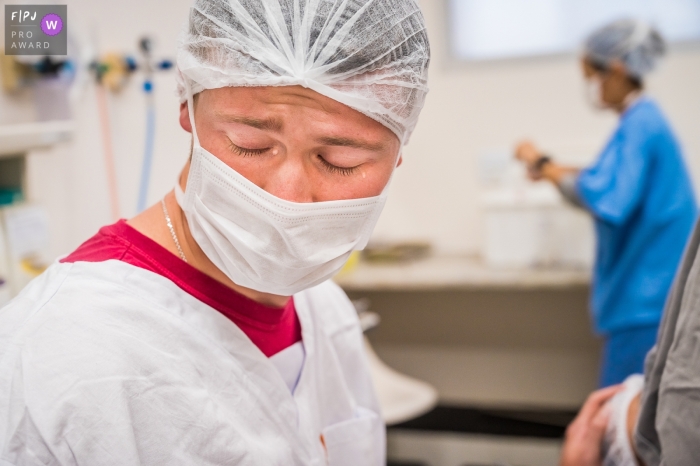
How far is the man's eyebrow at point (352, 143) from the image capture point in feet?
2.64

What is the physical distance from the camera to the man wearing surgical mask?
714mm

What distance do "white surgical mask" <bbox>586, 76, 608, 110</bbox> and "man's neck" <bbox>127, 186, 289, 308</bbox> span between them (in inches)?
84.0

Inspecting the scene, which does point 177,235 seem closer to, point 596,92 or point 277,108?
point 277,108

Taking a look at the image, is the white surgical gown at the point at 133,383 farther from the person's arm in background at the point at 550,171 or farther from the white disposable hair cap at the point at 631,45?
the white disposable hair cap at the point at 631,45

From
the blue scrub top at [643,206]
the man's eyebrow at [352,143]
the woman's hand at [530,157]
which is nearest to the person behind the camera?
the man's eyebrow at [352,143]

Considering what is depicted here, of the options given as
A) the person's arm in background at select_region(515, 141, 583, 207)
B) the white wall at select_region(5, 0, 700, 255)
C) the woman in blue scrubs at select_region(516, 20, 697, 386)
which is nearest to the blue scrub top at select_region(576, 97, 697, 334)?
the woman in blue scrubs at select_region(516, 20, 697, 386)

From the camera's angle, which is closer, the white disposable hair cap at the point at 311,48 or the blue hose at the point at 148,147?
the white disposable hair cap at the point at 311,48

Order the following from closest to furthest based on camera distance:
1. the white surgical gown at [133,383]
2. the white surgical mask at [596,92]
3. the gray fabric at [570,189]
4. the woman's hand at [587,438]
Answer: the white surgical gown at [133,383] → the woman's hand at [587,438] → the gray fabric at [570,189] → the white surgical mask at [596,92]

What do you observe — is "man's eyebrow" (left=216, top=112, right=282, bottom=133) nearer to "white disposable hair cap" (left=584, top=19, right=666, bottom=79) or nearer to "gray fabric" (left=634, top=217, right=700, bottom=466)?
"gray fabric" (left=634, top=217, right=700, bottom=466)

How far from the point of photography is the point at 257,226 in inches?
32.6

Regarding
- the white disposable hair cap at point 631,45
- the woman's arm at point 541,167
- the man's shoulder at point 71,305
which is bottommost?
the man's shoulder at point 71,305

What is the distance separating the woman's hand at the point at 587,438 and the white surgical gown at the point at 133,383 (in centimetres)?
46

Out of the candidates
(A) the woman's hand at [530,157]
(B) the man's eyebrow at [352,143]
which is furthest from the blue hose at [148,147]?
(A) the woman's hand at [530,157]

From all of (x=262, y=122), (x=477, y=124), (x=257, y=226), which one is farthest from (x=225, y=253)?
(x=477, y=124)
